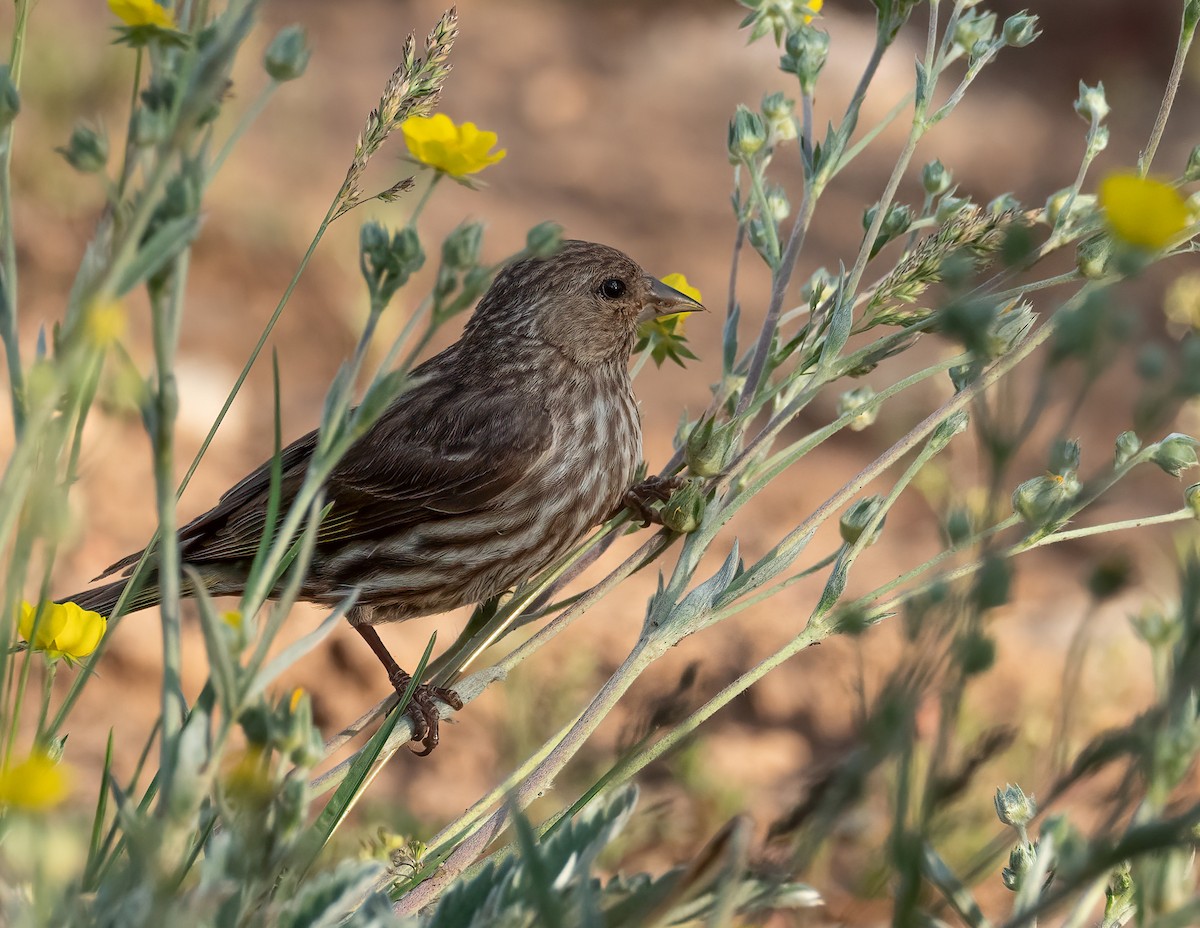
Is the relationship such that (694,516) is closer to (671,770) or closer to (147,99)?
(147,99)

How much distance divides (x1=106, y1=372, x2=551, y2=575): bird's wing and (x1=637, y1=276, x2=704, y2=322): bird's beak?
1.32 feet

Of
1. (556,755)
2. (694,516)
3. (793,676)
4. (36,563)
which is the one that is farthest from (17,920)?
(793,676)

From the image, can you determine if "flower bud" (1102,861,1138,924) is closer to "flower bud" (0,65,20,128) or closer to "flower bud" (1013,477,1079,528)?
"flower bud" (1013,477,1079,528)

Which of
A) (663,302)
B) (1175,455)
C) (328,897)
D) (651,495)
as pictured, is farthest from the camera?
(663,302)

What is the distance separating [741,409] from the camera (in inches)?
82.7

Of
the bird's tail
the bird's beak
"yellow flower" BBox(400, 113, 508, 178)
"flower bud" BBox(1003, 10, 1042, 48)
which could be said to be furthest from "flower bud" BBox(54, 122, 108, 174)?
the bird's beak

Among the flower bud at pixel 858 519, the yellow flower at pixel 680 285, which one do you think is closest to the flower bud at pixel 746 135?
the flower bud at pixel 858 519

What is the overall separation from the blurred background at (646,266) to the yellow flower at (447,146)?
23cm

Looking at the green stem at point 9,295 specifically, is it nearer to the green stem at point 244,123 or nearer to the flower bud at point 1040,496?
the green stem at point 244,123

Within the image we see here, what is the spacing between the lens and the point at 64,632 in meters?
1.82

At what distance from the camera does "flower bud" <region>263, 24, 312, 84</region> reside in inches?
51.4

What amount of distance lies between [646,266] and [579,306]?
488 cm

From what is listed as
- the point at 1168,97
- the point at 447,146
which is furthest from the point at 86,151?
the point at 1168,97

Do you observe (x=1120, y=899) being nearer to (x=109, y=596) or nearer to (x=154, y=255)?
(x=154, y=255)
